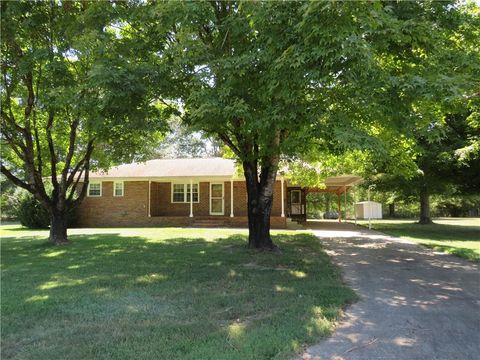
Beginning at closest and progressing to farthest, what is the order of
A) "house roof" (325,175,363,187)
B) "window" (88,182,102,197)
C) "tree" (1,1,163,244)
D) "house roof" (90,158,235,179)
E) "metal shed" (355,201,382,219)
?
"tree" (1,1,163,244), "house roof" (325,175,363,187), "metal shed" (355,201,382,219), "house roof" (90,158,235,179), "window" (88,182,102,197)

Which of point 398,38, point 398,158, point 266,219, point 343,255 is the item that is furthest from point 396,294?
point 398,158

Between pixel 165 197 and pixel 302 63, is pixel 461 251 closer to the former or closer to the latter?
pixel 302 63

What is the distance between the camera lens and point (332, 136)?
269 inches

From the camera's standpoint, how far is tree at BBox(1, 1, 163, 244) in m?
8.16

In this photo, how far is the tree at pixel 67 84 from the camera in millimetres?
8164

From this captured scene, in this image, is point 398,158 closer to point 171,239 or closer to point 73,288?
point 171,239

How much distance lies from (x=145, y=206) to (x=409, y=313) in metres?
21.2

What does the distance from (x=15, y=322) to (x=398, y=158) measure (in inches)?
520

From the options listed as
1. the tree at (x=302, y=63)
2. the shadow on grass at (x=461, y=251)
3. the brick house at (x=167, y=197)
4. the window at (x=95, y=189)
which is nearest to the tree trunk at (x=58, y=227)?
the tree at (x=302, y=63)

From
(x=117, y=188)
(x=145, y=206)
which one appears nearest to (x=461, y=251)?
(x=145, y=206)

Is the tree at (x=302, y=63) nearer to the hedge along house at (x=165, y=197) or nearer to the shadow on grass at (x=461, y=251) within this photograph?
the shadow on grass at (x=461, y=251)

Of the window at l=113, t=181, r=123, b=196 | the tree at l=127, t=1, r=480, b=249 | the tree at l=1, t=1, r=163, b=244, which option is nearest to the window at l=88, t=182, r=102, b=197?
the window at l=113, t=181, r=123, b=196

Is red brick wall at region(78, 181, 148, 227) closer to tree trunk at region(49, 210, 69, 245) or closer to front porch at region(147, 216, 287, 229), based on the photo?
front porch at region(147, 216, 287, 229)

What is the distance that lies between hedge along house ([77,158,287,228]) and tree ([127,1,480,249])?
15882 mm
